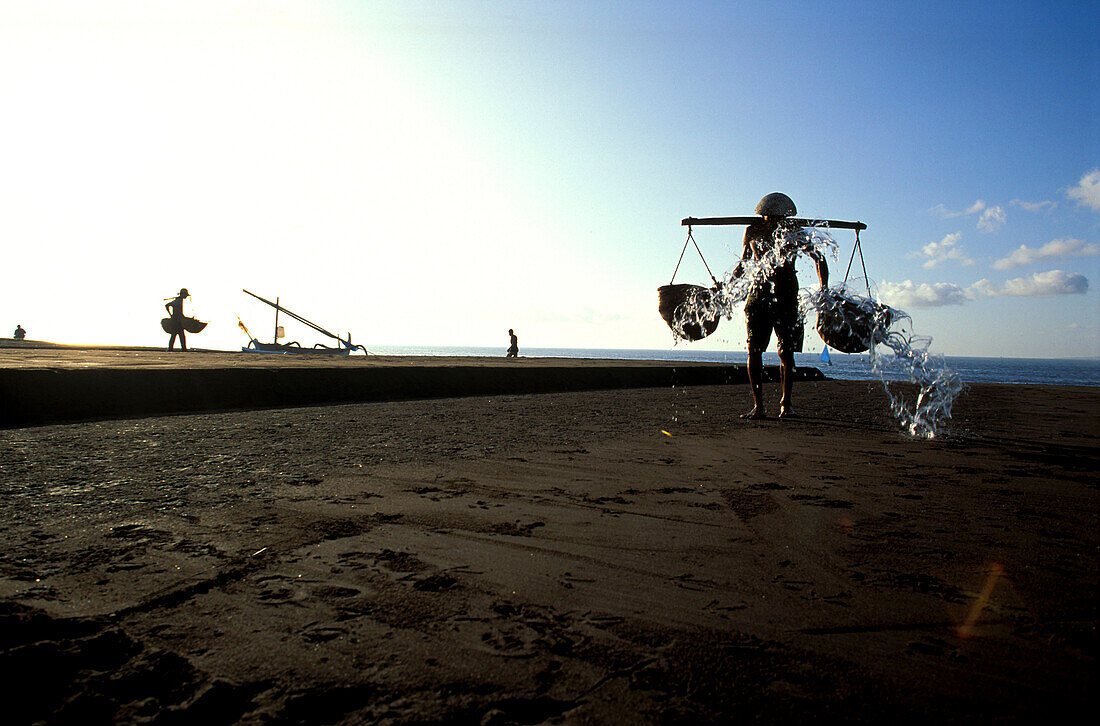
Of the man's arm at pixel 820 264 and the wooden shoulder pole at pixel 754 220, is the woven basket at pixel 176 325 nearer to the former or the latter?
the wooden shoulder pole at pixel 754 220

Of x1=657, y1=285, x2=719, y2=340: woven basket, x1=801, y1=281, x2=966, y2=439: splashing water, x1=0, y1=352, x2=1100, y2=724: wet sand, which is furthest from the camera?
x1=657, y1=285, x2=719, y2=340: woven basket

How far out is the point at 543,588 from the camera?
6.18 feet

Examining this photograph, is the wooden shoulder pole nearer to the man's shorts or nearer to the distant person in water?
the man's shorts

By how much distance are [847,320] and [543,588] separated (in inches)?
208

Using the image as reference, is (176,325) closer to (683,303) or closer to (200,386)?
(200,386)

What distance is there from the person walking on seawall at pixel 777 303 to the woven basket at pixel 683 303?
0.70 metres

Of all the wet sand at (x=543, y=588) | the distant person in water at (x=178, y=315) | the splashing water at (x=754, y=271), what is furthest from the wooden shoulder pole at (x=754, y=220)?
the distant person in water at (x=178, y=315)

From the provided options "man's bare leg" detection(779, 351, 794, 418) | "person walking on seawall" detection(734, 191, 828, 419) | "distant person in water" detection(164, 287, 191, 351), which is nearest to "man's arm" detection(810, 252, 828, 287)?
"person walking on seawall" detection(734, 191, 828, 419)

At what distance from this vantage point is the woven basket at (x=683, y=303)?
726cm

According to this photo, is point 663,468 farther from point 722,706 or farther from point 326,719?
Result: point 326,719

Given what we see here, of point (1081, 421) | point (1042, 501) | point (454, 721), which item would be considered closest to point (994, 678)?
point (454, 721)

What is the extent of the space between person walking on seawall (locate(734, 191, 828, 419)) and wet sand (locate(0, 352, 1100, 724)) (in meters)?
2.50

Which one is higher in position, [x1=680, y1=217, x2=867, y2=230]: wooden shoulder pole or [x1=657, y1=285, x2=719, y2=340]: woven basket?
[x1=680, y1=217, x2=867, y2=230]: wooden shoulder pole

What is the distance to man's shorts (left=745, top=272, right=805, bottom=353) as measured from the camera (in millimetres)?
6359
